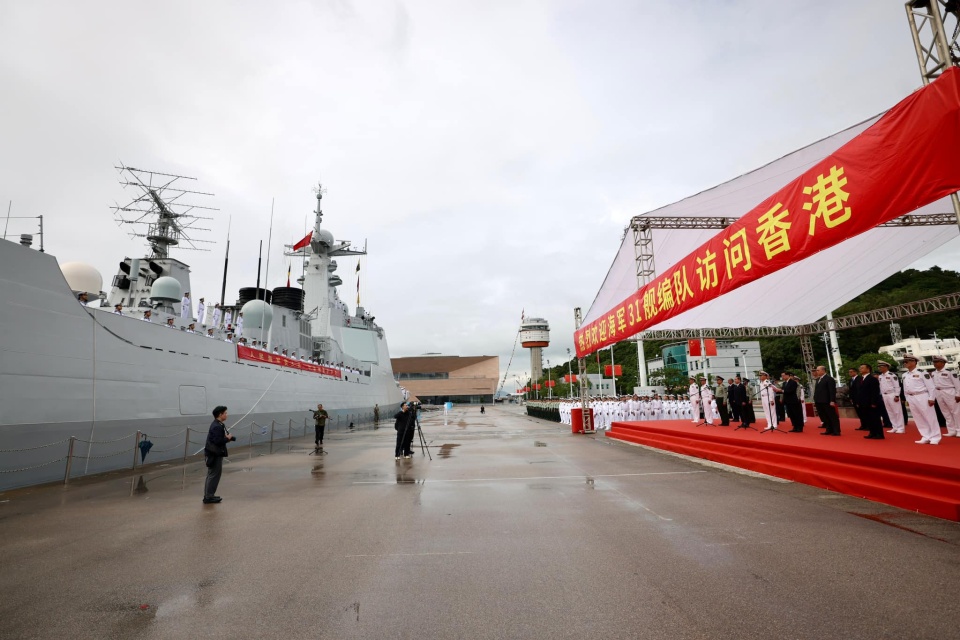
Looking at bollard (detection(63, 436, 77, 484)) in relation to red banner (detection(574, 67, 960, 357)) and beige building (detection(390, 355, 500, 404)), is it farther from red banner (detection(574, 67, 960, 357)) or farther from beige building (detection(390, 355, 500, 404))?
beige building (detection(390, 355, 500, 404))

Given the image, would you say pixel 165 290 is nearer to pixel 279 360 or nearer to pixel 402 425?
pixel 279 360

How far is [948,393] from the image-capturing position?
717cm

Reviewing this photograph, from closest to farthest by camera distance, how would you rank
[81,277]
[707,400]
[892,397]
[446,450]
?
[892,397]
[81,277]
[446,450]
[707,400]

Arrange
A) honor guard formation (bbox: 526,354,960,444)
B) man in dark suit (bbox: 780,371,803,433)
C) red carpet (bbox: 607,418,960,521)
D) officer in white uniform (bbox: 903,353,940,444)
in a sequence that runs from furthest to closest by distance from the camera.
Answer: man in dark suit (bbox: 780,371,803,433) → honor guard formation (bbox: 526,354,960,444) → officer in white uniform (bbox: 903,353,940,444) → red carpet (bbox: 607,418,960,521)

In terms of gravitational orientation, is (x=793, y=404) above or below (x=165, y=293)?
below

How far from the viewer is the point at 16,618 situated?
289cm

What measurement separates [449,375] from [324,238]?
185ft

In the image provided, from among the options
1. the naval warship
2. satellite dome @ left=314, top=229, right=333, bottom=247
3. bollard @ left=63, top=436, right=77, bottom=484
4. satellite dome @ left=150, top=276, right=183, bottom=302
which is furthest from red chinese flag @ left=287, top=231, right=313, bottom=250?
bollard @ left=63, top=436, right=77, bottom=484

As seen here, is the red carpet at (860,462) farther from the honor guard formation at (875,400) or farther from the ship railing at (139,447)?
the ship railing at (139,447)

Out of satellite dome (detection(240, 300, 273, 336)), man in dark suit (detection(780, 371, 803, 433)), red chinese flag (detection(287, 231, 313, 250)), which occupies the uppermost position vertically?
red chinese flag (detection(287, 231, 313, 250))

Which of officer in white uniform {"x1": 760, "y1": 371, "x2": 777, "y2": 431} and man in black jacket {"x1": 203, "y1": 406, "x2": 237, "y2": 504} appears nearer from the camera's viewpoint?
man in black jacket {"x1": 203, "y1": 406, "x2": 237, "y2": 504}

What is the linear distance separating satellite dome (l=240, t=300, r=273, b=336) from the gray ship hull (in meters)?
4.56

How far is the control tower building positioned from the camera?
92.3 meters

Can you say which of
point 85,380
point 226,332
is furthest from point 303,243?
point 85,380
